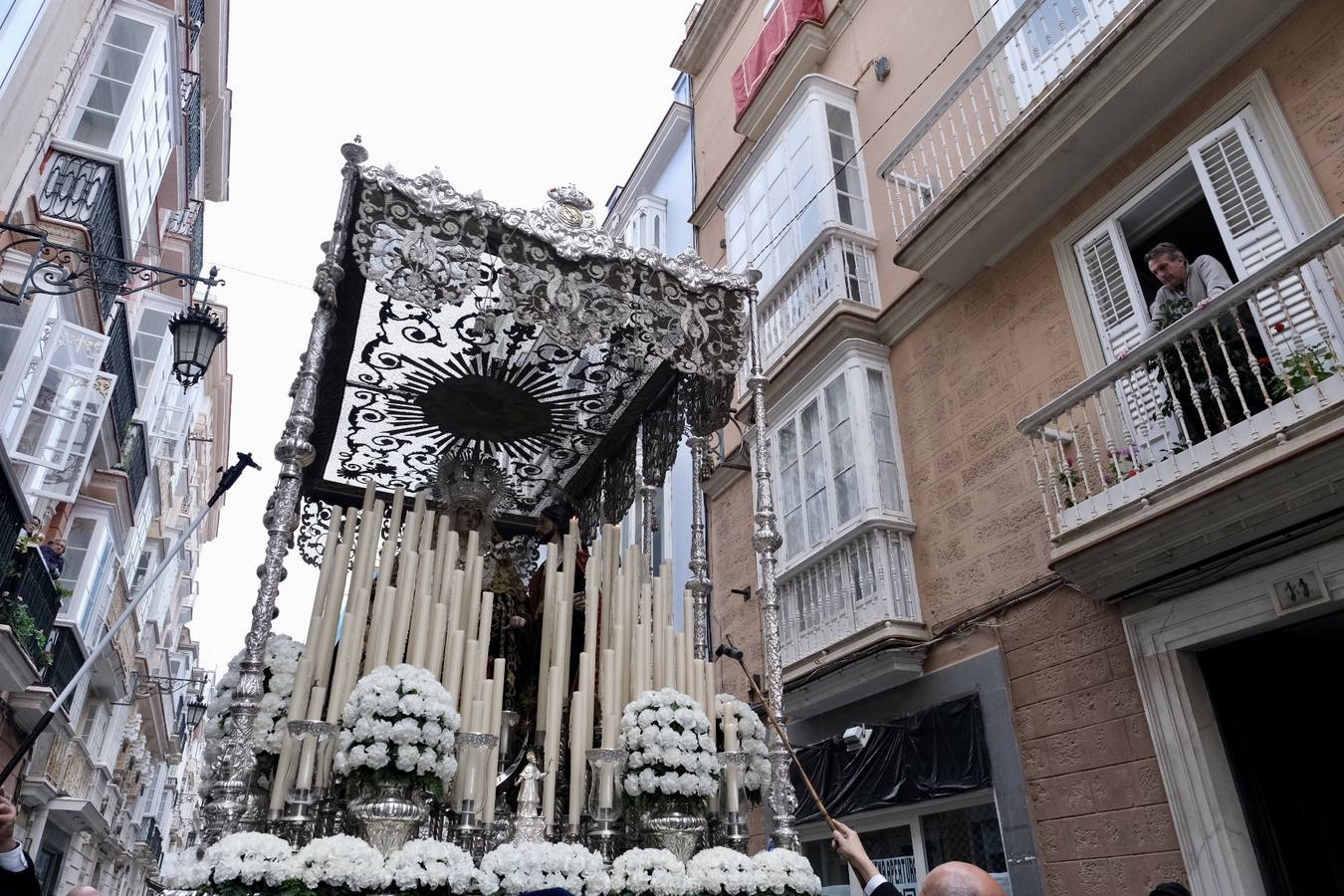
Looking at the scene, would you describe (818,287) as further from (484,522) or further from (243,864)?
(243,864)

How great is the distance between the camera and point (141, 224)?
375 inches

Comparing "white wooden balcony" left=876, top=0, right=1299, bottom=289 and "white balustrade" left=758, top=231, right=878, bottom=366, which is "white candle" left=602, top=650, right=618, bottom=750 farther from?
"white balustrade" left=758, top=231, right=878, bottom=366

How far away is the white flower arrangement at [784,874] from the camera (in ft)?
10.0

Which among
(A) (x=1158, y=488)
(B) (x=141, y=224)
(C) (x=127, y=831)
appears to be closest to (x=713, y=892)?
(A) (x=1158, y=488)

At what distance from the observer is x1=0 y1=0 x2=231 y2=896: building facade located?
686cm

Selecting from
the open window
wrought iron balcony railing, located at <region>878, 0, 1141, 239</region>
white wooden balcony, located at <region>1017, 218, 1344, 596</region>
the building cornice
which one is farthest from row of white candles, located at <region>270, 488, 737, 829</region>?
the building cornice

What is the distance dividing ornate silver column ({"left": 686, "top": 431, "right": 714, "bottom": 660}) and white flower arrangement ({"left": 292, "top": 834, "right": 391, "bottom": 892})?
1.88 metres

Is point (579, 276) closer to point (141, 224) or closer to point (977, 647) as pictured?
point (977, 647)

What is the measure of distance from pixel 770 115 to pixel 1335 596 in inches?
305

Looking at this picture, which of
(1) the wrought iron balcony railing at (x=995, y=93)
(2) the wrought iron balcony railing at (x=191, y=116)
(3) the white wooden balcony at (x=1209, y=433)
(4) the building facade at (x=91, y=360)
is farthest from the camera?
(2) the wrought iron balcony railing at (x=191, y=116)

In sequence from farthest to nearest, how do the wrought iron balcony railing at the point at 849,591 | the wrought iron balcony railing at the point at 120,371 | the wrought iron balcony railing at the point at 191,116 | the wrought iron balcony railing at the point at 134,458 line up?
the wrought iron balcony railing at the point at 134,458
the wrought iron balcony railing at the point at 191,116
the wrought iron balcony railing at the point at 120,371
the wrought iron balcony railing at the point at 849,591

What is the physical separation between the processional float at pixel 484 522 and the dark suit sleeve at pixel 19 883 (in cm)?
55

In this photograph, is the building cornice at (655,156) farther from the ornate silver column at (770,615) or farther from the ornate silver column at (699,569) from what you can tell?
the ornate silver column at (770,615)

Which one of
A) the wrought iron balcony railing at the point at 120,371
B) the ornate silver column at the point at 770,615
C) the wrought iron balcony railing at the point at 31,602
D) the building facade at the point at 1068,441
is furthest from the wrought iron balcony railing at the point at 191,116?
the ornate silver column at the point at 770,615
